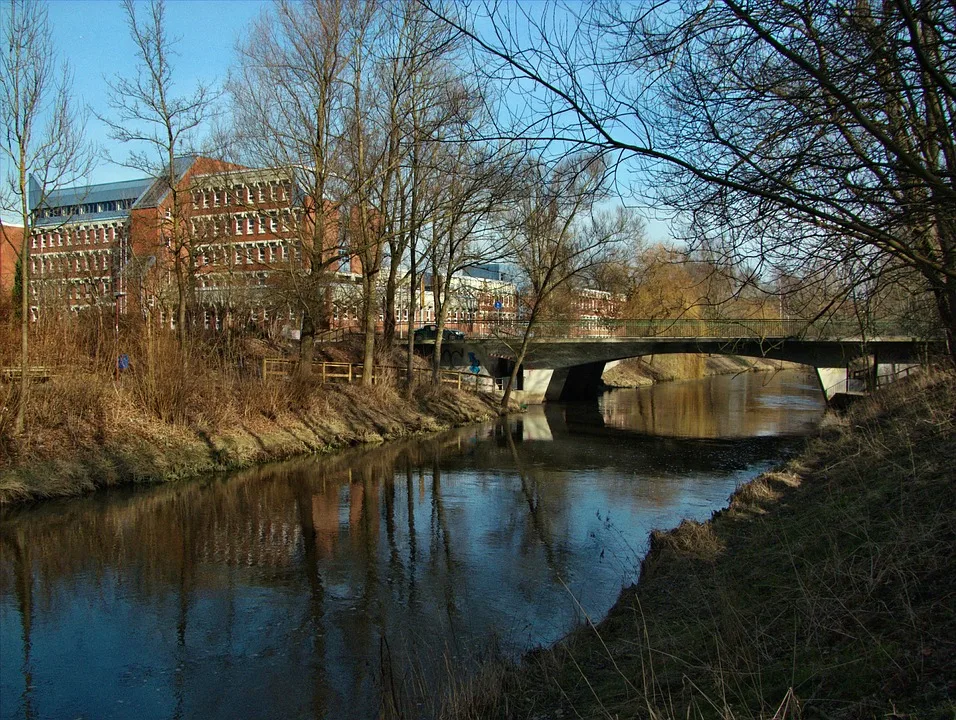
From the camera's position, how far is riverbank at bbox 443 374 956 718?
14.4ft

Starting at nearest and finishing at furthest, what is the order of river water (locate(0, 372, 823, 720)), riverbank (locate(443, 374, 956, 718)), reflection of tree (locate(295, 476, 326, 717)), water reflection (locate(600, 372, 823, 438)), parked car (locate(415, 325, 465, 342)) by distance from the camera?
riverbank (locate(443, 374, 956, 718)), reflection of tree (locate(295, 476, 326, 717)), river water (locate(0, 372, 823, 720)), water reflection (locate(600, 372, 823, 438)), parked car (locate(415, 325, 465, 342))

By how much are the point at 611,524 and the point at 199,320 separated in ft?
81.5

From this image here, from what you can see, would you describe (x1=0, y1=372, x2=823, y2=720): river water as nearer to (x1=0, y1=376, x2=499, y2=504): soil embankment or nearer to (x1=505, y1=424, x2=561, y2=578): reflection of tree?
(x1=505, y1=424, x2=561, y2=578): reflection of tree

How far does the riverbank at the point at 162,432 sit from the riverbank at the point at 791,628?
39.3 ft

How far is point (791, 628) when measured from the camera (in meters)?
5.68

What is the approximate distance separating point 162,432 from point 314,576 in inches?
372

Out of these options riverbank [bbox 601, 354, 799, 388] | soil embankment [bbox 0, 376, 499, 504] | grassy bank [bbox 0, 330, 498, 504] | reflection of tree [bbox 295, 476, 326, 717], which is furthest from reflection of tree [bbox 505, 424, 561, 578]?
riverbank [bbox 601, 354, 799, 388]

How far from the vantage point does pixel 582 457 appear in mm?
22953

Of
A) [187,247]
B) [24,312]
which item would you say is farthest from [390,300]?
[24,312]

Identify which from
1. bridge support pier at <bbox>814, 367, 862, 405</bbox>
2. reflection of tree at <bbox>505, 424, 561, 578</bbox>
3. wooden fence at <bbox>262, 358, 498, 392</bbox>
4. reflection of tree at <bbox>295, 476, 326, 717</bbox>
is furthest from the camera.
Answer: bridge support pier at <bbox>814, 367, 862, 405</bbox>

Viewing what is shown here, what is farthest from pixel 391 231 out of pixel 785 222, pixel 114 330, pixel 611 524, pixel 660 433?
pixel 785 222

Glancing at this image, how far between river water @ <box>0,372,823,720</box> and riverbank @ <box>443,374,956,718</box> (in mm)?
925

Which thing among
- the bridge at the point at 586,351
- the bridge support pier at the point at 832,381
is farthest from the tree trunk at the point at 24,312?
the bridge support pier at the point at 832,381

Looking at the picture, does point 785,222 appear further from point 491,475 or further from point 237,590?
point 491,475
